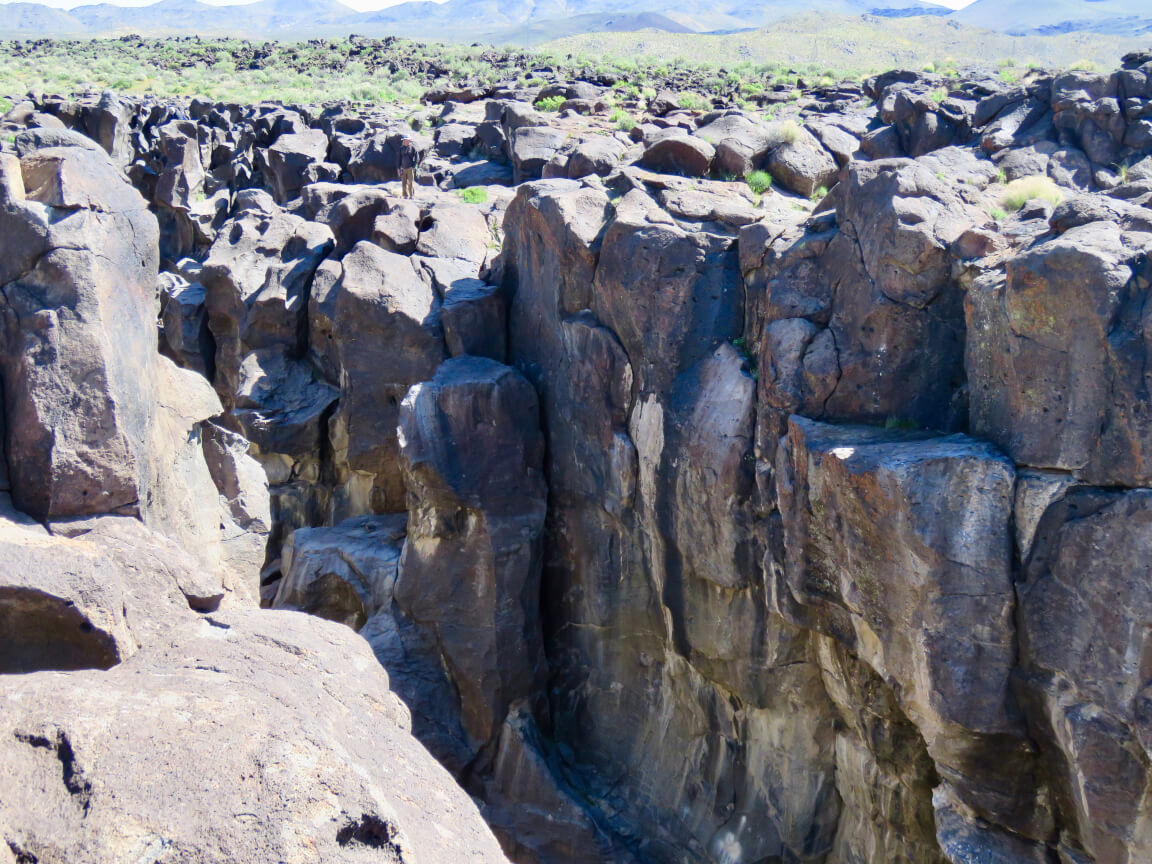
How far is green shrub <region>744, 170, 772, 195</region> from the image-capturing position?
16.0m

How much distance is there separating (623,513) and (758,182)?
6.24 m

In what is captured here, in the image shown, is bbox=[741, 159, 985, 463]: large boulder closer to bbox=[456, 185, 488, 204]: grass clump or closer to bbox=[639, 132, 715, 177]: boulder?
bbox=[639, 132, 715, 177]: boulder

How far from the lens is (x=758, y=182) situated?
16.0 meters

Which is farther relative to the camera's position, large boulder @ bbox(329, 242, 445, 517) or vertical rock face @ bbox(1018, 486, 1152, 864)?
large boulder @ bbox(329, 242, 445, 517)

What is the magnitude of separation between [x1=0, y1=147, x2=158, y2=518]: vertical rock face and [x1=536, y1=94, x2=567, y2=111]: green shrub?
24.9 meters

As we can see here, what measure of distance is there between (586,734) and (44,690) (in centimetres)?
1051

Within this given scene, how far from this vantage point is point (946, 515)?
891 centimetres

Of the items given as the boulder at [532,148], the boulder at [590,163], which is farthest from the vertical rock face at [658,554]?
the boulder at [532,148]

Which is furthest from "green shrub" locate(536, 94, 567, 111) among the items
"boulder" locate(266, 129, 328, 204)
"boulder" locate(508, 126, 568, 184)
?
"boulder" locate(266, 129, 328, 204)

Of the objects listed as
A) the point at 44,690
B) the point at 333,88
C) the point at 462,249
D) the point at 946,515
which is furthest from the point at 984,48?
the point at 44,690

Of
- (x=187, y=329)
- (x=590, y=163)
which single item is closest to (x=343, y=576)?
(x=187, y=329)

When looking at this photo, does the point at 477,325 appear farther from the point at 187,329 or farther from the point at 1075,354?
the point at 1075,354

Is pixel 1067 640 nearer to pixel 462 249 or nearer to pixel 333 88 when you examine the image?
pixel 462 249

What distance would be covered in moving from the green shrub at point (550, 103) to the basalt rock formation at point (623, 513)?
13255mm
